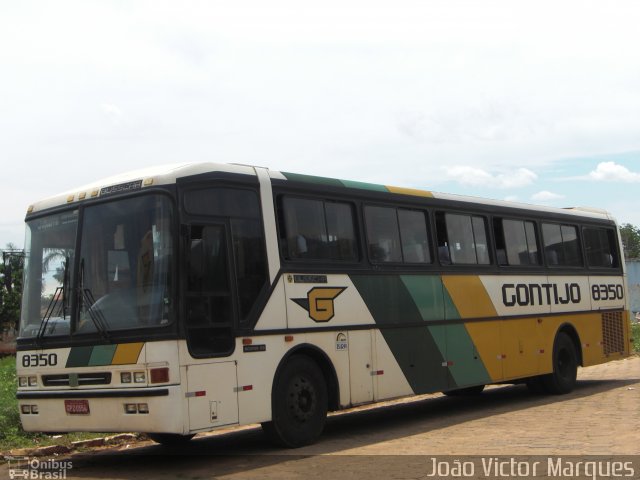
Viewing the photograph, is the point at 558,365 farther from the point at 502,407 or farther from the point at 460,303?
the point at 460,303

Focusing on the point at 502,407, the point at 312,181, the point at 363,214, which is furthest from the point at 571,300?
the point at 312,181

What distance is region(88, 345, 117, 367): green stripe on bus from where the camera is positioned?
9.19 meters

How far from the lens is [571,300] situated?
16.5 m

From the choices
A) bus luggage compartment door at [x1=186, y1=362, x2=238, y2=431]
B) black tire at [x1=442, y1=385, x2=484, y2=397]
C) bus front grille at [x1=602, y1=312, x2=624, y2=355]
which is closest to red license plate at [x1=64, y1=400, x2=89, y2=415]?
bus luggage compartment door at [x1=186, y1=362, x2=238, y2=431]

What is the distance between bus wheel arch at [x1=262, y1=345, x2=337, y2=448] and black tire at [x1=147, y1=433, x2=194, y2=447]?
1631 mm

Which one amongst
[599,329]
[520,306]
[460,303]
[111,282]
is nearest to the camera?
[111,282]

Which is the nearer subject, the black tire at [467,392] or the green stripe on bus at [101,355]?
the green stripe on bus at [101,355]

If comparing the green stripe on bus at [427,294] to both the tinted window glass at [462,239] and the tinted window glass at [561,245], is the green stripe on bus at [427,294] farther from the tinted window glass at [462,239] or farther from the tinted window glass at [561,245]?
the tinted window glass at [561,245]

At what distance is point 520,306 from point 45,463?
8345 mm

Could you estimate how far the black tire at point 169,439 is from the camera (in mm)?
11172

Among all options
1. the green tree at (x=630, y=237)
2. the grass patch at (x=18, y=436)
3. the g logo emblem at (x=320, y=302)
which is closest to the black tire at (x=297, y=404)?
the g logo emblem at (x=320, y=302)

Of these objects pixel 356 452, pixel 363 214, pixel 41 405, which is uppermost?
pixel 363 214

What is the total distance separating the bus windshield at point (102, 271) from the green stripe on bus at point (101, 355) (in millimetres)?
182

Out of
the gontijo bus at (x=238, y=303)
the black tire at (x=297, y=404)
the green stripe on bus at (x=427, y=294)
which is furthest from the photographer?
the green stripe on bus at (x=427, y=294)
